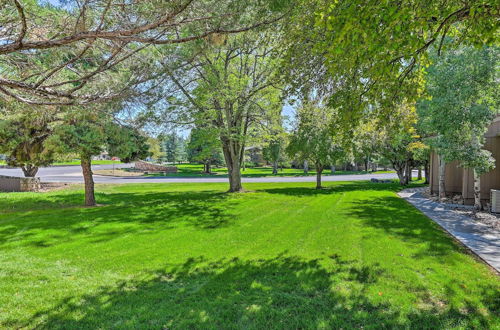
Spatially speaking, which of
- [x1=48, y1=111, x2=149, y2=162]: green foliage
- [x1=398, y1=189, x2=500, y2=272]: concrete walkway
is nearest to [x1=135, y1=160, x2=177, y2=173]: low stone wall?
[x1=48, y1=111, x2=149, y2=162]: green foliage

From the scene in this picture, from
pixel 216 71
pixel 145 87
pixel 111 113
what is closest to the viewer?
pixel 145 87

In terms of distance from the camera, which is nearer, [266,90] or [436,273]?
[436,273]

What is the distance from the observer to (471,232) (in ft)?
25.2

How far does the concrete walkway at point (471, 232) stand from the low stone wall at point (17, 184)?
67.8 ft

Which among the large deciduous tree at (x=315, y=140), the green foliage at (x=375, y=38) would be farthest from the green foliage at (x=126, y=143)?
the large deciduous tree at (x=315, y=140)

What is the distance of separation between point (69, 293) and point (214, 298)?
2074mm

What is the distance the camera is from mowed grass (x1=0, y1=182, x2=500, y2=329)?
3.47 metres

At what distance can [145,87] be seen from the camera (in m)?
7.43

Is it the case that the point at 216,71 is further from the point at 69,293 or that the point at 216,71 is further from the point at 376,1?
the point at 69,293

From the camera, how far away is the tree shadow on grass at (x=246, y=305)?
11.0 ft

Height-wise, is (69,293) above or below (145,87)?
below

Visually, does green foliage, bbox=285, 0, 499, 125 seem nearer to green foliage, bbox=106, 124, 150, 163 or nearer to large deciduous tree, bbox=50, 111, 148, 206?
green foliage, bbox=106, 124, 150, 163

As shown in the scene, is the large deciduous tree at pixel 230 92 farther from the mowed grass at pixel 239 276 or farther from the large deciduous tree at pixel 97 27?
the large deciduous tree at pixel 97 27

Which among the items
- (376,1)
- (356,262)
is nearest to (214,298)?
(356,262)
